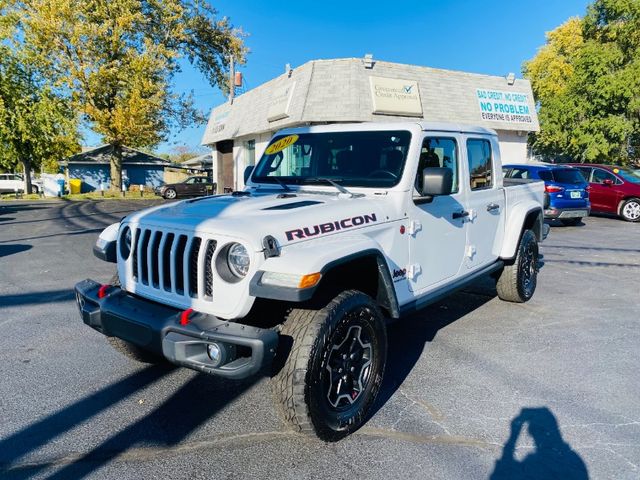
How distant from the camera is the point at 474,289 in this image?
6.39 m

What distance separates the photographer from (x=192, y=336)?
8.23 ft

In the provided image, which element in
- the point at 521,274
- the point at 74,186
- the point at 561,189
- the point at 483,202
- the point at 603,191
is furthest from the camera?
the point at 74,186

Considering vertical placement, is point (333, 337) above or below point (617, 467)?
above

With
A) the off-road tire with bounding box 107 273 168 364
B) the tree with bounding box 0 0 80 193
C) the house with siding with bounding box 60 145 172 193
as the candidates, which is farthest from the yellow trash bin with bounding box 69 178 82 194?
the off-road tire with bounding box 107 273 168 364

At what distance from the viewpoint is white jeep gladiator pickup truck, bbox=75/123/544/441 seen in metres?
2.55

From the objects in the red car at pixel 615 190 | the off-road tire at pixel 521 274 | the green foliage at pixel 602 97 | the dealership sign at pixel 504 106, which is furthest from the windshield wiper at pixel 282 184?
the green foliage at pixel 602 97

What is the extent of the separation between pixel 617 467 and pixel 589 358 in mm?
1694

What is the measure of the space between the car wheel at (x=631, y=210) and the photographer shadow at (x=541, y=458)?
44.6ft

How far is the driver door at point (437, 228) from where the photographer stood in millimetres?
3570

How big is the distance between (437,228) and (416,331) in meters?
1.34

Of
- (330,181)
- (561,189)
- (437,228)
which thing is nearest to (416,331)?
(437,228)

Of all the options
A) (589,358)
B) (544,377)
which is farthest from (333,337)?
(589,358)

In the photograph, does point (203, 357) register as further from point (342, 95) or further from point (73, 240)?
point (342, 95)

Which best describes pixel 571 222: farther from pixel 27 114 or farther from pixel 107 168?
pixel 107 168
